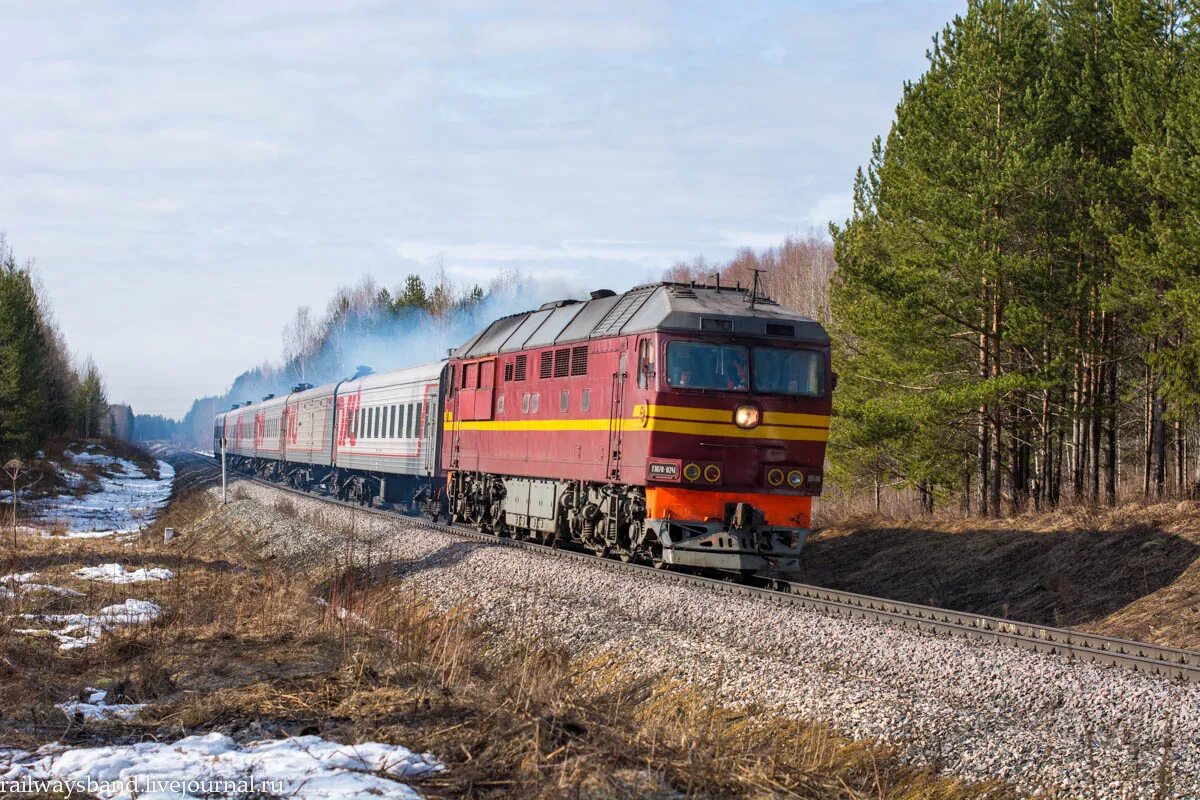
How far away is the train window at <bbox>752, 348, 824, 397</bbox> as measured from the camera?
14.5 metres

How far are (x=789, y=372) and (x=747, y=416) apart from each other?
86cm

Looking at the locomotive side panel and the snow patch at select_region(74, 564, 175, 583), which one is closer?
the snow patch at select_region(74, 564, 175, 583)

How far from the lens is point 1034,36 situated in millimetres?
20422

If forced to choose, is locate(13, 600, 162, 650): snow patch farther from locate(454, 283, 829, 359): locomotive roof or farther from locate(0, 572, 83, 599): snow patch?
locate(454, 283, 829, 359): locomotive roof

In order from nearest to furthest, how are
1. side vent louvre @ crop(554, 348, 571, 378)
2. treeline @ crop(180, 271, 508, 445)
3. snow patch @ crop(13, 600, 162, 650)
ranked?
snow patch @ crop(13, 600, 162, 650), side vent louvre @ crop(554, 348, 571, 378), treeline @ crop(180, 271, 508, 445)

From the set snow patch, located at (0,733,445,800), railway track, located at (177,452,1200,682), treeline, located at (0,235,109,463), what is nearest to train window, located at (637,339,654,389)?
railway track, located at (177,452,1200,682)

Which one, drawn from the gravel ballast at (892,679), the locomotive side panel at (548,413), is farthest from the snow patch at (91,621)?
the locomotive side panel at (548,413)

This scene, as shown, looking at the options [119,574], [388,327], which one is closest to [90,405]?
[388,327]

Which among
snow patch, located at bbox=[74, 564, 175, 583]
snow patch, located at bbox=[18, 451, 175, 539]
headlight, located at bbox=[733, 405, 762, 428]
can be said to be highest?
headlight, located at bbox=[733, 405, 762, 428]

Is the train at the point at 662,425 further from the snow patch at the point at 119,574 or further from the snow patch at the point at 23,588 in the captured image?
the snow patch at the point at 23,588

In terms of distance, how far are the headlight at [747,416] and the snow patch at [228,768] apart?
356 inches

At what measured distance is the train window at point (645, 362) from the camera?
559 inches

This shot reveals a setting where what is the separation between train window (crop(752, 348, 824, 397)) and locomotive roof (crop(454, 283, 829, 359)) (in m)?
0.21

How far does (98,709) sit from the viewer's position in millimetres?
7297
